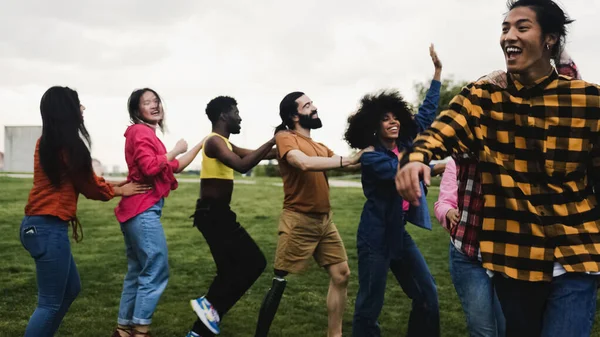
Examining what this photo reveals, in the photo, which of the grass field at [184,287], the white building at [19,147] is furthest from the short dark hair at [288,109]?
the white building at [19,147]

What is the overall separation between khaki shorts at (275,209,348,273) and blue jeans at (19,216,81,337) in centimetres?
164

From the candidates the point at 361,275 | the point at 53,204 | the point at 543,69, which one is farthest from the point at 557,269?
the point at 53,204

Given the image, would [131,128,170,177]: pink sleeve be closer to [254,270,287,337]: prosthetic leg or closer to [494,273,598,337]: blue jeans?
[254,270,287,337]: prosthetic leg

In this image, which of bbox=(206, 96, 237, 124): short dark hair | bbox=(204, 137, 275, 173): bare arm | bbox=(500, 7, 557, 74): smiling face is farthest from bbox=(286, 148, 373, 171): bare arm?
bbox=(500, 7, 557, 74): smiling face

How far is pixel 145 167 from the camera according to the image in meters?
5.09

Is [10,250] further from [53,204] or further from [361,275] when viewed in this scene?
[361,275]

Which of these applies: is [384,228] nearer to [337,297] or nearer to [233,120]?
[337,297]

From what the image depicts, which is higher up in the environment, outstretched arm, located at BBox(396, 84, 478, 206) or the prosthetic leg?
outstretched arm, located at BBox(396, 84, 478, 206)

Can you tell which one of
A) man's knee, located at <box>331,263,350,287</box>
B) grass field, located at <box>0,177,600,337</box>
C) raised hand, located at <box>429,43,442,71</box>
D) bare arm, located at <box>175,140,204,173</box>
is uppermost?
raised hand, located at <box>429,43,442,71</box>

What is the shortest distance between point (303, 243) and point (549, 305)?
2633mm

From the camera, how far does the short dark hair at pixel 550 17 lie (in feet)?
9.24

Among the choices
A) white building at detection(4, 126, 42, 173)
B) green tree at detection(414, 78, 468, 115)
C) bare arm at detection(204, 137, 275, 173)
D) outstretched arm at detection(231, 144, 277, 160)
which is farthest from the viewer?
green tree at detection(414, 78, 468, 115)

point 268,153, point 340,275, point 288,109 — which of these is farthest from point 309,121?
point 340,275

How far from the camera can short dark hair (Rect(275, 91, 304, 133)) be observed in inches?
217
